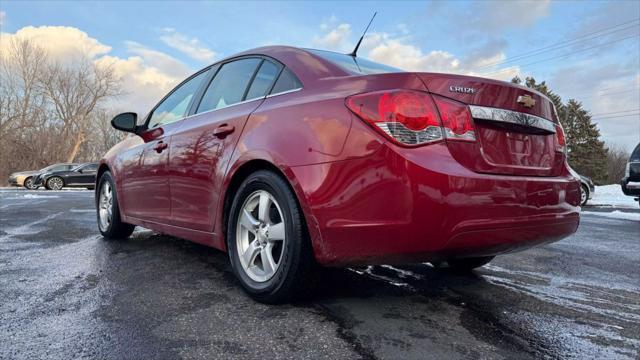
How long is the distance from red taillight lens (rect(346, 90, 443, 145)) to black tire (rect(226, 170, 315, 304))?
589mm

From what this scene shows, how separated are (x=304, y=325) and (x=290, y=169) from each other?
2.48 feet

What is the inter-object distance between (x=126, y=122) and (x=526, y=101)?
11.5 ft

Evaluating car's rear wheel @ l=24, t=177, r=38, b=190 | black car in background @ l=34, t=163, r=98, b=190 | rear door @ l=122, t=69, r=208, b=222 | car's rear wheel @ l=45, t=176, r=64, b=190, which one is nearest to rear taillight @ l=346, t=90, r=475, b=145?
rear door @ l=122, t=69, r=208, b=222

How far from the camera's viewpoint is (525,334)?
2152 millimetres

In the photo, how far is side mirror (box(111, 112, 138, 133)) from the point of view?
14.1ft

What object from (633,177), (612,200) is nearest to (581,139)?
(612,200)

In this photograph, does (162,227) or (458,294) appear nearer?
(458,294)

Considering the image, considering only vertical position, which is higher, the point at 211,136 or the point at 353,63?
the point at 353,63

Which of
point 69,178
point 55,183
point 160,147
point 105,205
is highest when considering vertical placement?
point 160,147

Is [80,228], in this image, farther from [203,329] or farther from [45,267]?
[203,329]

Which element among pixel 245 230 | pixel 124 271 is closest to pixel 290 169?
pixel 245 230

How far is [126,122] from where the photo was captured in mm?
4332

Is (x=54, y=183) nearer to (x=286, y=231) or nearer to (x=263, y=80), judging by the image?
(x=263, y=80)

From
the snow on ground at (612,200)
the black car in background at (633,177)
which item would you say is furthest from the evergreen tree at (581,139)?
the black car in background at (633,177)
